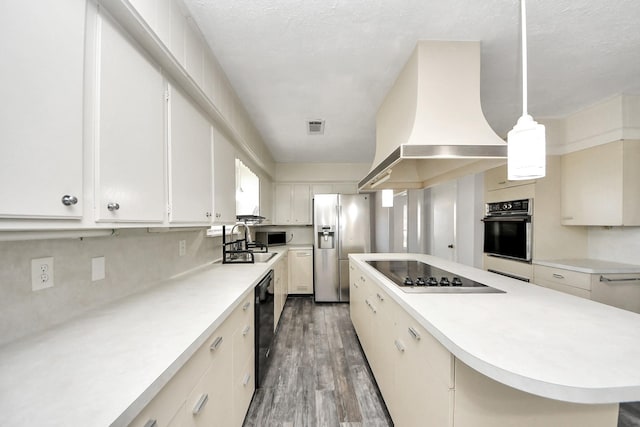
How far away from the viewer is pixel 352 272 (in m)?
2.87

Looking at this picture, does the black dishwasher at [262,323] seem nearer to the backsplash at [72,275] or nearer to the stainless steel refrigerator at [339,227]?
the backsplash at [72,275]

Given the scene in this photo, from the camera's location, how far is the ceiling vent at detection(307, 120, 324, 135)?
9.20 ft

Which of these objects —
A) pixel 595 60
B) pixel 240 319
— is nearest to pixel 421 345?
pixel 240 319

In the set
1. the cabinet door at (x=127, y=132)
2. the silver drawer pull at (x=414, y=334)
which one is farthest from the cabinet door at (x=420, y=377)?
the cabinet door at (x=127, y=132)

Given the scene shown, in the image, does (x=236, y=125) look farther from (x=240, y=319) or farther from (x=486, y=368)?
(x=486, y=368)

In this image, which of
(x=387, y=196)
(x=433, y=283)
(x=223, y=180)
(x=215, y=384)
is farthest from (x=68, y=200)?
Result: (x=387, y=196)

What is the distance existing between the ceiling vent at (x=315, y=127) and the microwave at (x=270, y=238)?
211 cm

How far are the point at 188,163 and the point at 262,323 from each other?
A: 51.4 inches

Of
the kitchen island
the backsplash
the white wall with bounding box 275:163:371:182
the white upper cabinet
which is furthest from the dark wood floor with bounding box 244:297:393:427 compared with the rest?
the white wall with bounding box 275:163:371:182

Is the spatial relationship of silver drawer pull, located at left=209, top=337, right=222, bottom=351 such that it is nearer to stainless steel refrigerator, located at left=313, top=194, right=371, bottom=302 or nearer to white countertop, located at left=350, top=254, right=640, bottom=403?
white countertop, located at left=350, top=254, right=640, bottom=403

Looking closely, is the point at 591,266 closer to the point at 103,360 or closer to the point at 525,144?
the point at 525,144

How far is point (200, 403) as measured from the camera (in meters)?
0.91

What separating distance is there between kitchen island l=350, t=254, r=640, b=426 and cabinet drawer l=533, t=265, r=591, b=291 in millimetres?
1504

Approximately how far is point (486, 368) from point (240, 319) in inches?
48.2
